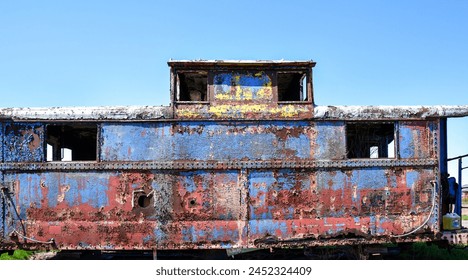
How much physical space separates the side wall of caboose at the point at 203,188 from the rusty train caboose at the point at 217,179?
2cm

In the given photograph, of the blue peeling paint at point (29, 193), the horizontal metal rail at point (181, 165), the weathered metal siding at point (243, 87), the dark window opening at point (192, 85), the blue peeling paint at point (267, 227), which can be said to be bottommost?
the blue peeling paint at point (267, 227)

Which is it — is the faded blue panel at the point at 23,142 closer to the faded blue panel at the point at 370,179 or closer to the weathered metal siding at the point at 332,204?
the weathered metal siding at the point at 332,204

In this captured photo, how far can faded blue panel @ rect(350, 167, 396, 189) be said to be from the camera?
7285 millimetres

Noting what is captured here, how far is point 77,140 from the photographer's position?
1056cm

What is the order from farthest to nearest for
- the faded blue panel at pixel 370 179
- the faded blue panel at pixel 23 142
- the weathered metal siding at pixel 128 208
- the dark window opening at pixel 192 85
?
the dark window opening at pixel 192 85 < the faded blue panel at pixel 370 179 < the faded blue panel at pixel 23 142 < the weathered metal siding at pixel 128 208

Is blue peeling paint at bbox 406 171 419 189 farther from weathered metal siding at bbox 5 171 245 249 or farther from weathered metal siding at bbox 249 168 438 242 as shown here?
weathered metal siding at bbox 5 171 245 249

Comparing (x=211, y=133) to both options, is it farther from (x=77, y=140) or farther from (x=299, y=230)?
(x=77, y=140)

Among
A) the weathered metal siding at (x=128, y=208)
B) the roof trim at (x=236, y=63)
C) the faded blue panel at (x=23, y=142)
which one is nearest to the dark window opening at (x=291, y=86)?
the roof trim at (x=236, y=63)

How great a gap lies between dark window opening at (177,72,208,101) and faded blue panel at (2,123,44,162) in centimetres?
305

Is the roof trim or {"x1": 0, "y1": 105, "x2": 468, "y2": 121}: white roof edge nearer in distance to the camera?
{"x1": 0, "y1": 105, "x2": 468, "y2": 121}: white roof edge

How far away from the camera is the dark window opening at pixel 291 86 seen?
8611 millimetres

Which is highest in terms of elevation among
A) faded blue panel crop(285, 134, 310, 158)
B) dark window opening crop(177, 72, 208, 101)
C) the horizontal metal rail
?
dark window opening crop(177, 72, 208, 101)

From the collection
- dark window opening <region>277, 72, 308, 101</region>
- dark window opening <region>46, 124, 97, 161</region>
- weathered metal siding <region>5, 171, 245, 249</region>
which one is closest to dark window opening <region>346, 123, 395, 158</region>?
dark window opening <region>277, 72, 308, 101</region>
